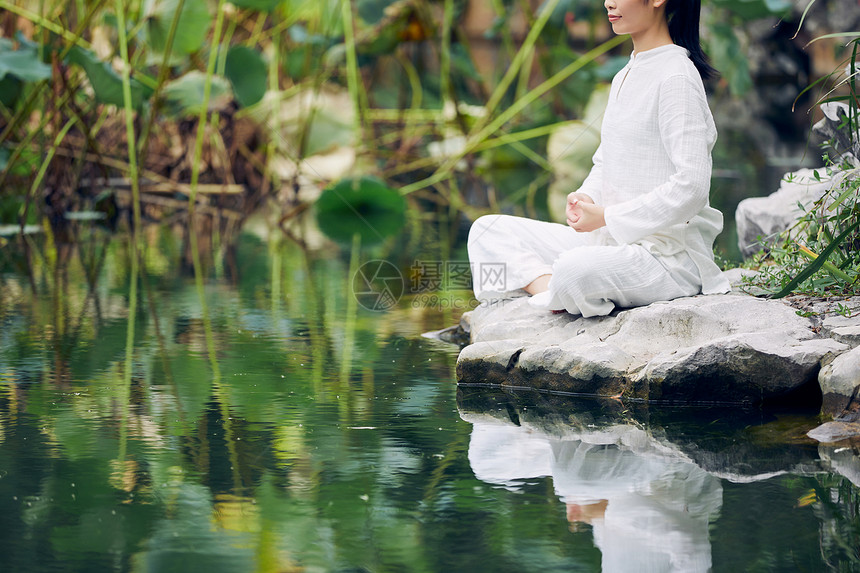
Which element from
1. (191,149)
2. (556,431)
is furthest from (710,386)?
(191,149)

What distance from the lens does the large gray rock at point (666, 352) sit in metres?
1.84

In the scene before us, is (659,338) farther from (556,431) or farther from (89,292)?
(89,292)

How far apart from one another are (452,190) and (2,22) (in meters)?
2.48

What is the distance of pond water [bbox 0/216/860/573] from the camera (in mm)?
1258

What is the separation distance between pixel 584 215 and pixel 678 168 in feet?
0.66

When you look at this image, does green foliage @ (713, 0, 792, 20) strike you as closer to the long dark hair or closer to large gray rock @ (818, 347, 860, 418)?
the long dark hair

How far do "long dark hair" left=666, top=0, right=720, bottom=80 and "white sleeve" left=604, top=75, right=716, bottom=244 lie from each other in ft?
0.27

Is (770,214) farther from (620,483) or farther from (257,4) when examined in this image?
(257,4)

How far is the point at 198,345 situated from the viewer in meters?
2.44

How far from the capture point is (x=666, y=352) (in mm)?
1941

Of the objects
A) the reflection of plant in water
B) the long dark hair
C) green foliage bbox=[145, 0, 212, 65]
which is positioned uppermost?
green foliage bbox=[145, 0, 212, 65]

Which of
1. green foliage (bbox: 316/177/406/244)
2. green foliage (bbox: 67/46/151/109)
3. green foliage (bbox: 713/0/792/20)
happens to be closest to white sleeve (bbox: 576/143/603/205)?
green foliage (bbox: 316/177/406/244)

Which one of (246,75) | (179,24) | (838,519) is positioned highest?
(179,24)

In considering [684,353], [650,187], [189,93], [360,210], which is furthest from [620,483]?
[189,93]
